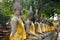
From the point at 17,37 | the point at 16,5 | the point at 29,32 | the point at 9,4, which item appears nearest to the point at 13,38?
the point at 17,37

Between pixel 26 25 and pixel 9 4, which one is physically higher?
pixel 9 4

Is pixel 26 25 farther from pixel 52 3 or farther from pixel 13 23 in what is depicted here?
pixel 52 3

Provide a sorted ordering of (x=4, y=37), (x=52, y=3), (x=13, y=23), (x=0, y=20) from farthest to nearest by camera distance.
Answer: (x=52, y=3) < (x=0, y=20) < (x=4, y=37) < (x=13, y=23)

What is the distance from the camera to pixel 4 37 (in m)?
4.72

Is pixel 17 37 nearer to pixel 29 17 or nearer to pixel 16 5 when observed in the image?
pixel 16 5

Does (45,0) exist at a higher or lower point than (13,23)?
higher

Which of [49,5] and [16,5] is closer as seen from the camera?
[16,5]

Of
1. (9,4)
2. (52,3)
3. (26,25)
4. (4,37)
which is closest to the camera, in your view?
(26,25)

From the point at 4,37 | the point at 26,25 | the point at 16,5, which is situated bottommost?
the point at 4,37

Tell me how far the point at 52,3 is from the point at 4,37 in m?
6.81

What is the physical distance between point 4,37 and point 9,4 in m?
7.95

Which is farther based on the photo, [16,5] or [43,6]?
[43,6]

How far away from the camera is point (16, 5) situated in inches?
119

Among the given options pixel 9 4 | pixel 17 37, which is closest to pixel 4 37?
pixel 17 37
